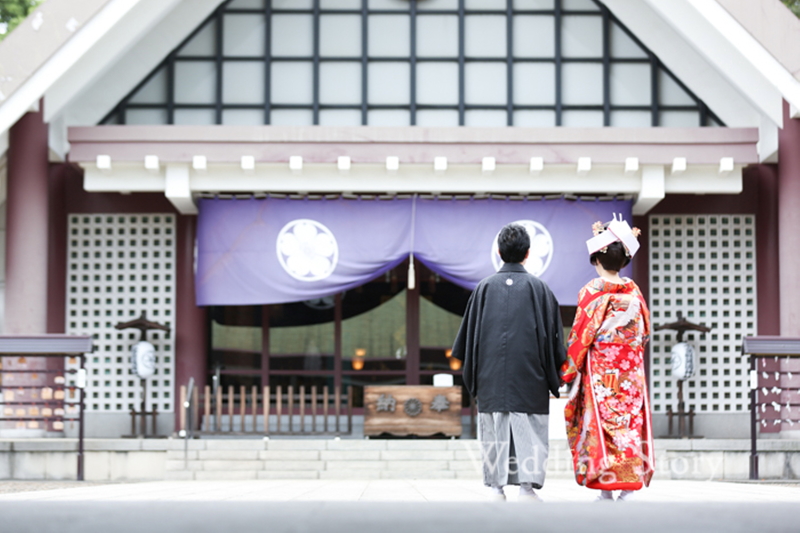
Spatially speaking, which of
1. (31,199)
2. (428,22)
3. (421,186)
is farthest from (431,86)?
(31,199)

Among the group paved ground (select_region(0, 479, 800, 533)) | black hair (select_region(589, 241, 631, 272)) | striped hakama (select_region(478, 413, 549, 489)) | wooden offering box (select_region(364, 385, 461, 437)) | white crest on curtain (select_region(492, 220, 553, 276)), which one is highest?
white crest on curtain (select_region(492, 220, 553, 276))

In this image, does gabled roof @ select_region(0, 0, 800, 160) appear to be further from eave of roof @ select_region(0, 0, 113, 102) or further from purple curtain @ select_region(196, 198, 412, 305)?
purple curtain @ select_region(196, 198, 412, 305)

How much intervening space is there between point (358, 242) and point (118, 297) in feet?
11.4

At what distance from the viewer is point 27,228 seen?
429 inches

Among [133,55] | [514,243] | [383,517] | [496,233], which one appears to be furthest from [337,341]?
[383,517]

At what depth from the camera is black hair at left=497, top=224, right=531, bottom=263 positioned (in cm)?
481

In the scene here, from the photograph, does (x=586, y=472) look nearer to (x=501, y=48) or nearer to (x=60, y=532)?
(x=60, y=532)

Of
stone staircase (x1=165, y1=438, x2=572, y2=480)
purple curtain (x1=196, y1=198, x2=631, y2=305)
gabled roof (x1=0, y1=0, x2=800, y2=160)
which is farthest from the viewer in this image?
purple curtain (x1=196, y1=198, x2=631, y2=305)

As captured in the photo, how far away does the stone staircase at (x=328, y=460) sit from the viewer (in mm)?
9727

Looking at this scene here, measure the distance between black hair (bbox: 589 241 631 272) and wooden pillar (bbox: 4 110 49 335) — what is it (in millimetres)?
8052

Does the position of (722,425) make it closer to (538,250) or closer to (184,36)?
(538,250)

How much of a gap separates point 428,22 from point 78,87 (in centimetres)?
476

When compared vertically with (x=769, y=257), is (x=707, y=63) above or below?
above

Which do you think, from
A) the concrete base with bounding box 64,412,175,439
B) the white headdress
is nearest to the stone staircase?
the concrete base with bounding box 64,412,175,439
